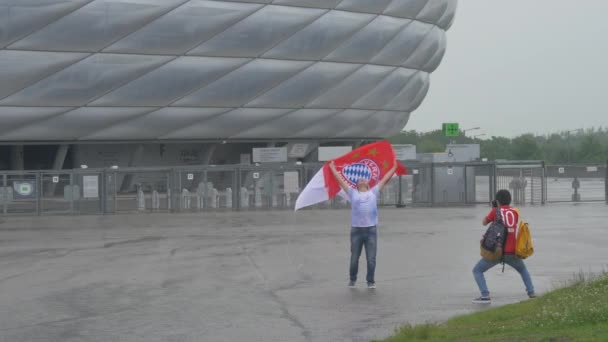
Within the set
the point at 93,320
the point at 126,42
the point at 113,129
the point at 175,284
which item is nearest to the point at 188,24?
the point at 126,42

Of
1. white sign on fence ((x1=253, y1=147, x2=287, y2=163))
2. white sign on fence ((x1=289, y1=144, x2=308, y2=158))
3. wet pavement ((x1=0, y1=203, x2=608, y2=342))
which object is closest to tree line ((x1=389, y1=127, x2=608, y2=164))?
white sign on fence ((x1=289, y1=144, x2=308, y2=158))

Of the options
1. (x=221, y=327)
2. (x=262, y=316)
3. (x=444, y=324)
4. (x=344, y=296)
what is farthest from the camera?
(x=344, y=296)

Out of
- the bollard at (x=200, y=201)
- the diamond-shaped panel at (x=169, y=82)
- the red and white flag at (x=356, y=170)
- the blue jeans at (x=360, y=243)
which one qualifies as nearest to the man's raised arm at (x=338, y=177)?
the red and white flag at (x=356, y=170)

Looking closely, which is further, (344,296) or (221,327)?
(344,296)

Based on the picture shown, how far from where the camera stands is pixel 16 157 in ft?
133

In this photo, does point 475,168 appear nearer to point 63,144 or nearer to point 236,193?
point 236,193

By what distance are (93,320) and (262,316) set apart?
1.58m

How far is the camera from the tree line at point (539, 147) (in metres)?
77.2

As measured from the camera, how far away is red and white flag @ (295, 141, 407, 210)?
12070 millimetres

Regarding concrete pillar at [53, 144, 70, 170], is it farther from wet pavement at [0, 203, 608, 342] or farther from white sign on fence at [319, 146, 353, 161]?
wet pavement at [0, 203, 608, 342]

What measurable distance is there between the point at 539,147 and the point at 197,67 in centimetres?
6356

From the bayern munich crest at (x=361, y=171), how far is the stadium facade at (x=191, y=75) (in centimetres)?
2528

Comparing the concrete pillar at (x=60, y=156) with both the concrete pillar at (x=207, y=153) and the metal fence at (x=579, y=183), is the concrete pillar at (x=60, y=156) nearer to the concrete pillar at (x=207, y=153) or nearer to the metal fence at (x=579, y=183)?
the concrete pillar at (x=207, y=153)

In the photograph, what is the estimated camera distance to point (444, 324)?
8.02 m
